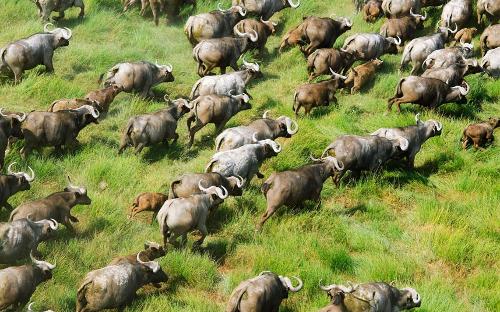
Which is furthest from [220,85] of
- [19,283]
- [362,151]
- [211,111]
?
[19,283]

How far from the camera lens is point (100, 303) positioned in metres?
8.99

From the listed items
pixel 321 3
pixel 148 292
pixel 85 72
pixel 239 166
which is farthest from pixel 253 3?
pixel 148 292

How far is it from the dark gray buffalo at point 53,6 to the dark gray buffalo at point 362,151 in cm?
910

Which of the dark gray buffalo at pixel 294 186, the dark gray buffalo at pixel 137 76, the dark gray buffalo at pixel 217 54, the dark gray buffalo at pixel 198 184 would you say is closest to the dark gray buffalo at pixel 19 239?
the dark gray buffalo at pixel 198 184

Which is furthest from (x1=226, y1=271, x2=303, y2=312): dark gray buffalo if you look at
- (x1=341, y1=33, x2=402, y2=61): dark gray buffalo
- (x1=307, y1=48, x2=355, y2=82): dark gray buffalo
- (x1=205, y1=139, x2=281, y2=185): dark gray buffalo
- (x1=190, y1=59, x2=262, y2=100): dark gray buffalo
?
(x1=341, y1=33, x2=402, y2=61): dark gray buffalo

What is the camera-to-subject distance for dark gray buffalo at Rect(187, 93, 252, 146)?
13602mm

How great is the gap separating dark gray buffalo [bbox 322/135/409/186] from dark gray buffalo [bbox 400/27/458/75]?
4.15 m

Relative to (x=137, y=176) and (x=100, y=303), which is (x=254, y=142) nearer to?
(x=137, y=176)

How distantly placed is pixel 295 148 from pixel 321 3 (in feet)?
26.9

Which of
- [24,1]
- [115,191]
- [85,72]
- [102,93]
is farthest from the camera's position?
[24,1]

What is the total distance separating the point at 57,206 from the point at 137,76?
4.82 metres

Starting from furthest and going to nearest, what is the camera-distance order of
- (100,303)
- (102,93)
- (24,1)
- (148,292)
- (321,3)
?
(321,3) → (24,1) → (102,93) → (148,292) → (100,303)

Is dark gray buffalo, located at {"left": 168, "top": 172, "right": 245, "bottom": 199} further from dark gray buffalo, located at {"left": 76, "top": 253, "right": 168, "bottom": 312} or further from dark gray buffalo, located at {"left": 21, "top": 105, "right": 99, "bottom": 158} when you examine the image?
dark gray buffalo, located at {"left": 21, "top": 105, "right": 99, "bottom": 158}

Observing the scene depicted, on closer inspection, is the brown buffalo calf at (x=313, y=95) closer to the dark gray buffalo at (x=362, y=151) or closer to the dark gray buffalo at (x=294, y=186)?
the dark gray buffalo at (x=362, y=151)
